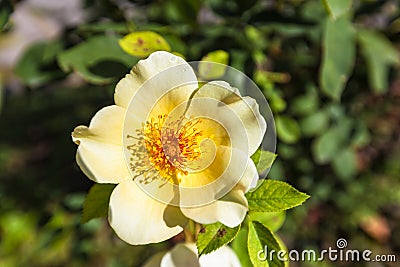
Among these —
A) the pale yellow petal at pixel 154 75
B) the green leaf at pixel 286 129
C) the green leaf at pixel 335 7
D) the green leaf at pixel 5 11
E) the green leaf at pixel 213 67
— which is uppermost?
the pale yellow petal at pixel 154 75

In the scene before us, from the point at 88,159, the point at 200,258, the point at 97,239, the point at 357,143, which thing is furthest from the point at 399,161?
the point at 88,159

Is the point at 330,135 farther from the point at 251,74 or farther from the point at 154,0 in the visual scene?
the point at 154,0

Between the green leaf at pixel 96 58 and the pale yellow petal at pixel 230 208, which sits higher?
the pale yellow petal at pixel 230 208

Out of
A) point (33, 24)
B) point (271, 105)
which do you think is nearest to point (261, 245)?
point (271, 105)

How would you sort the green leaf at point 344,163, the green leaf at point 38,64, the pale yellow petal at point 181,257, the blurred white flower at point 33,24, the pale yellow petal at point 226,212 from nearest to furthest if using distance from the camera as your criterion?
the pale yellow petal at point 226,212 < the pale yellow petal at point 181,257 < the green leaf at point 38,64 < the green leaf at point 344,163 < the blurred white flower at point 33,24

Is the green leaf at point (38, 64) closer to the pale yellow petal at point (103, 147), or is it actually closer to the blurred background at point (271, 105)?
the blurred background at point (271, 105)

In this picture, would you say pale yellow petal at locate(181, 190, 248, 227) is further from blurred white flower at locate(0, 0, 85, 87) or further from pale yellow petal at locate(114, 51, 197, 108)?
blurred white flower at locate(0, 0, 85, 87)

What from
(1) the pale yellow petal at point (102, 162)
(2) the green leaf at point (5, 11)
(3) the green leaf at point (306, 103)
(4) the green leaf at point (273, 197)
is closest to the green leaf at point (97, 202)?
(1) the pale yellow petal at point (102, 162)

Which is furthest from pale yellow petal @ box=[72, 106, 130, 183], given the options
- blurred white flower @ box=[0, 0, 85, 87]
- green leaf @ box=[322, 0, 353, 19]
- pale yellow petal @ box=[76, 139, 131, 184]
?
blurred white flower @ box=[0, 0, 85, 87]
